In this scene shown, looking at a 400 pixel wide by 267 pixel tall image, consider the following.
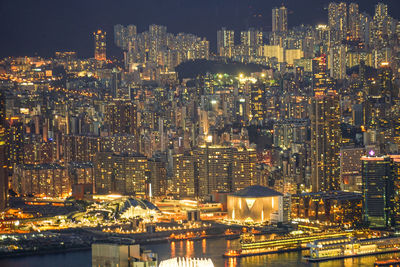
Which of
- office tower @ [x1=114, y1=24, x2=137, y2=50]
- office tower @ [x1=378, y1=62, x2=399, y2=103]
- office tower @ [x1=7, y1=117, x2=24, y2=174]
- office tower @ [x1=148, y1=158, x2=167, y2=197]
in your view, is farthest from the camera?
office tower @ [x1=114, y1=24, x2=137, y2=50]

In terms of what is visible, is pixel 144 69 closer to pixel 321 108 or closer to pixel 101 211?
pixel 321 108

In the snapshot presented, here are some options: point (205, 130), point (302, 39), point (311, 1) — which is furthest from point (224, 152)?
point (302, 39)

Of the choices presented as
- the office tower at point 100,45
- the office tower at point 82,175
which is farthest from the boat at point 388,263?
the office tower at point 100,45

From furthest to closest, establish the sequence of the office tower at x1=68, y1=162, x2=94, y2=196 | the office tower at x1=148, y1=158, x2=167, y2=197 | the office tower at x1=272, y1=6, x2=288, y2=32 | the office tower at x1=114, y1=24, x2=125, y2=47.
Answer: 1. the office tower at x1=114, y1=24, x2=125, y2=47
2. the office tower at x1=272, y1=6, x2=288, y2=32
3. the office tower at x1=68, y1=162, x2=94, y2=196
4. the office tower at x1=148, y1=158, x2=167, y2=197

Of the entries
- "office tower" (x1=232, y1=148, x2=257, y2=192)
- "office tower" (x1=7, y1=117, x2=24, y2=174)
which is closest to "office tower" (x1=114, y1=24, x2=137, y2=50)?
"office tower" (x1=7, y1=117, x2=24, y2=174)

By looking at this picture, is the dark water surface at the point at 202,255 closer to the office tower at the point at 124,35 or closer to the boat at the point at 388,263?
the boat at the point at 388,263

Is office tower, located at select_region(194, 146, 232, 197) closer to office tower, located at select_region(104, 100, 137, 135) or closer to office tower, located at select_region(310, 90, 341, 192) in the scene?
office tower, located at select_region(310, 90, 341, 192)

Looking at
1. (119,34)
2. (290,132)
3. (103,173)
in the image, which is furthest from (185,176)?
(119,34)
